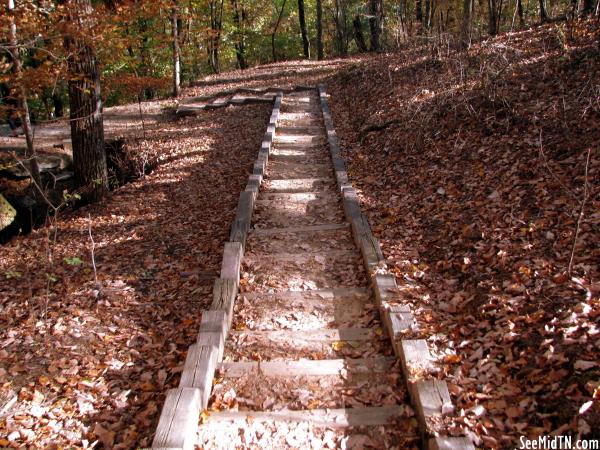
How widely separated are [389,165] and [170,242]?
3969 millimetres

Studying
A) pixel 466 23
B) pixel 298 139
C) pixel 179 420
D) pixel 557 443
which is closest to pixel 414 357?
pixel 557 443

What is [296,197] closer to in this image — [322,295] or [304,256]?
[304,256]

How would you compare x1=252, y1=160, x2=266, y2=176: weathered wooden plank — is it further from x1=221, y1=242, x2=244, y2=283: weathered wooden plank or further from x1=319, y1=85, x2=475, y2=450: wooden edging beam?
x1=221, y1=242, x2=244, y2=283: weathered wooden plank

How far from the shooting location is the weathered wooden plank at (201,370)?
3.47 m

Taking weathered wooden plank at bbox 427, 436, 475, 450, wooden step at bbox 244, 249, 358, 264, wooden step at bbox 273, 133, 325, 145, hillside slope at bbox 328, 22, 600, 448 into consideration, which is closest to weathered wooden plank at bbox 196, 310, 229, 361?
wooden step at bbox 244, 249, 358, 264

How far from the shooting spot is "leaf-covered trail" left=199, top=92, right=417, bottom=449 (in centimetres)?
322

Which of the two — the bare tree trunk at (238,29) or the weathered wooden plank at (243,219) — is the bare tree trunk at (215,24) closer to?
the bare tree trunk at (238,29)

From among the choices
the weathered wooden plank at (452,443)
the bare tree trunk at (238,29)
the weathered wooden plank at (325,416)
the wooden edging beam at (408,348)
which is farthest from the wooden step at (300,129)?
the bare tree trunk at (238,29)

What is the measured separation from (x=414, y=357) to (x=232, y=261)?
241cm

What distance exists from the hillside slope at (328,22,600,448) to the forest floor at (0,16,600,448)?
0.06 ft

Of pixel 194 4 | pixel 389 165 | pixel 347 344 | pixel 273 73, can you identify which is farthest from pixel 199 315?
pixel 194 4

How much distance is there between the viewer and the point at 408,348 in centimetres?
365

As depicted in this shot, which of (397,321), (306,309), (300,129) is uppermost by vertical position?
(300,129)

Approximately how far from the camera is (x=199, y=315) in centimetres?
478
